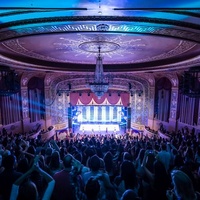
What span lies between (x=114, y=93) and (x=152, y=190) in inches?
605

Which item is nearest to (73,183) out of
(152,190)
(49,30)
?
(152,190)

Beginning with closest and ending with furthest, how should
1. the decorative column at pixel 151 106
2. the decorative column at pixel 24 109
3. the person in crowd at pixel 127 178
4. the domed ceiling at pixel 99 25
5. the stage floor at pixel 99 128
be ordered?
the person in crowd at pixel 127 178 → the domed ceiling at pixel 99 25 → the decorative column at pixel 24 109 → the decorative column at pixel 151 106 → the stage floor at pixel 99 128

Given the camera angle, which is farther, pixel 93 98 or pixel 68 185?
pixel 93 98

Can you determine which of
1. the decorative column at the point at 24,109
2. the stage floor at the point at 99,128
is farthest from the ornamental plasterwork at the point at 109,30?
the stage floor at the point at 99,128

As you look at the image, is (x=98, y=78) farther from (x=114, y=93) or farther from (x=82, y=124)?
(x=82, y=124)

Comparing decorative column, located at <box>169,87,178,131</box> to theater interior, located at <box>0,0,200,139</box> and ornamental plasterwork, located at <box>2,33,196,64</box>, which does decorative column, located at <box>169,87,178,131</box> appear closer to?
theater interior, located at <box>0,0,200,139</box>

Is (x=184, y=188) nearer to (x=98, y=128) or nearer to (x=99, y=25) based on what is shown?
(x=99, y=25)

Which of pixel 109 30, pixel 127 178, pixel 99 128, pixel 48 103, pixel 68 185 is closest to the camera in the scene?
pixel 68 185

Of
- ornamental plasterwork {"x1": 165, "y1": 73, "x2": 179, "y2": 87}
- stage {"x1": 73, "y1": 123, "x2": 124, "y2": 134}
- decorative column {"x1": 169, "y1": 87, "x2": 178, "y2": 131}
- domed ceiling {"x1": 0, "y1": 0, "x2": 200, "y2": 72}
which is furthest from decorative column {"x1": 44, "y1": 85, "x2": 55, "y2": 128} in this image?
decorative column {"x1": 169, "y1": 87, "x2": 178, "y2": 131}

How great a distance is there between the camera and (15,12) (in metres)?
3.31

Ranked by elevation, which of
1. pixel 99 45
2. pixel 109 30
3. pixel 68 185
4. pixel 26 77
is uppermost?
pixel 99 45

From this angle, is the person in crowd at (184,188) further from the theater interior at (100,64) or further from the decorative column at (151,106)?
the decorative column at (151,106)

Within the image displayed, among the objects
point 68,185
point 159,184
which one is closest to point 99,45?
point 159,184

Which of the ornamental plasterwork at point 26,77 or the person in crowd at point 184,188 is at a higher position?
the ornamental plasterwork at point 26,77
